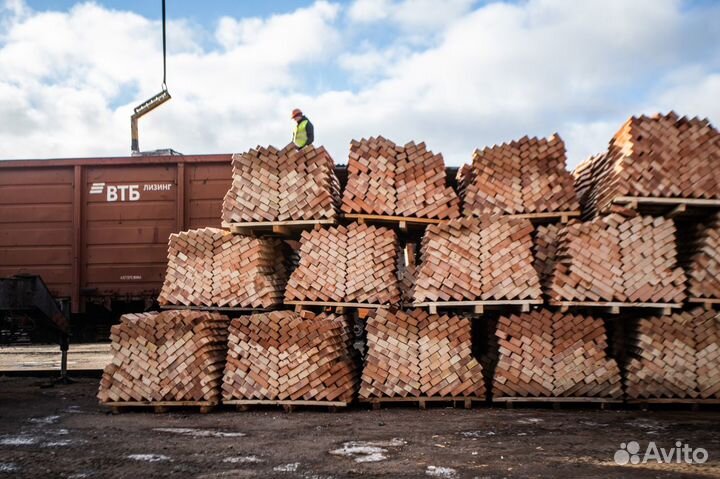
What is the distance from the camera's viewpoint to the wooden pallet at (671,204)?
24.4 ft

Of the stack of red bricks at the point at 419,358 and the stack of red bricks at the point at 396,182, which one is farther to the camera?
the stack of red bricks at the point at 396,182

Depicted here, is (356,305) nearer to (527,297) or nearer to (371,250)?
(371,250)

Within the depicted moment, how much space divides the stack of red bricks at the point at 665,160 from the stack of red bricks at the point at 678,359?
147 centimetres

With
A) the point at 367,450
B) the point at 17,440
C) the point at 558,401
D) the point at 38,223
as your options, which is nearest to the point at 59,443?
the point at 17,440

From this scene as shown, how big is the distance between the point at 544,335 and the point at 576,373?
21.4 inches

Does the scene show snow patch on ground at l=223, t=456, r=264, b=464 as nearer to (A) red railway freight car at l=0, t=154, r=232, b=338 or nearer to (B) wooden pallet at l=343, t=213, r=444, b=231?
(B) wooden pallet at l=343, t=213, r=444, b=231

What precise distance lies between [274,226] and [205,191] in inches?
145

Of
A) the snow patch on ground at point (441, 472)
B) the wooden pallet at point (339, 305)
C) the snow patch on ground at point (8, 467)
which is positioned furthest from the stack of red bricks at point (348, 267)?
the snow patch on ground at point (8, 467)

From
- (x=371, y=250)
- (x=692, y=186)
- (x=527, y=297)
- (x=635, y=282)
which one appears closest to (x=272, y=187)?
(x=371, y=250)

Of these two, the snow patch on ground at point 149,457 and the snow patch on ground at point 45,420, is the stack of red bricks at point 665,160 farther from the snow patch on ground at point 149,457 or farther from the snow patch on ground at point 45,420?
the snow patch on ground at point 45,420

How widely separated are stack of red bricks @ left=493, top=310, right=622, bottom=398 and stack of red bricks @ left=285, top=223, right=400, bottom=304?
149 cm

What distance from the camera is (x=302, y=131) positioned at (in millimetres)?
9570

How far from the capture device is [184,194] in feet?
36.6

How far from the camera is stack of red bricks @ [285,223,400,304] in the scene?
301 inches
